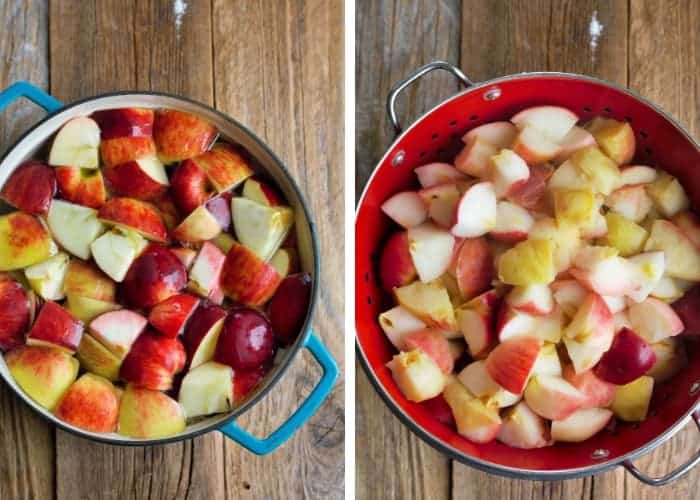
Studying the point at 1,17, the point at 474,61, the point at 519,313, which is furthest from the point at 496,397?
the point at 1,17

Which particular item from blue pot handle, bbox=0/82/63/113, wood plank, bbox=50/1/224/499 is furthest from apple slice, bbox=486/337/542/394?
blue pot handle, bbox=0/82/63/113

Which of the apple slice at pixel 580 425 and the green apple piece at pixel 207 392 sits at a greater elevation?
the green apple piece at pixel 207 392

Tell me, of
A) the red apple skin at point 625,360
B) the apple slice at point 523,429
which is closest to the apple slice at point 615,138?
the red apple skin at point 625,360

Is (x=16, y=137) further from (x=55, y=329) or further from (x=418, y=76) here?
(x=418, y=76)

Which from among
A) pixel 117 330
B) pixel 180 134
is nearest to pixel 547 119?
pixel 180 134

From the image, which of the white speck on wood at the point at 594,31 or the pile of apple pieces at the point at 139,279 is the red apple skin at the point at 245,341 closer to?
the pile of apple pieces at the point at 139,279
